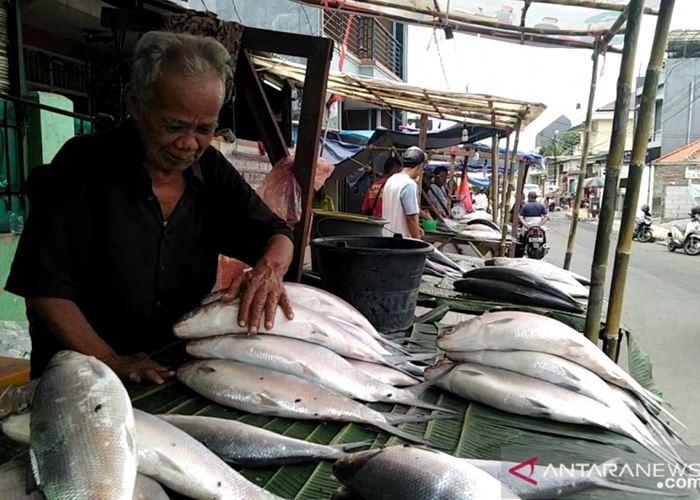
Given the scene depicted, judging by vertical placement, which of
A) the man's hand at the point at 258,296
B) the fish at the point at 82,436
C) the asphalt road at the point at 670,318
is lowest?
the asphalt road at the point at 670,318

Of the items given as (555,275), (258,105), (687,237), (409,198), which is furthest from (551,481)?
(687,237)

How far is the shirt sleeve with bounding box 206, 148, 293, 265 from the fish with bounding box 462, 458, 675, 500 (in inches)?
57.5

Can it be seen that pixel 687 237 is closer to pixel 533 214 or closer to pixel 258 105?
pixel 533 214

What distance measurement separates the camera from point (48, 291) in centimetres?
195

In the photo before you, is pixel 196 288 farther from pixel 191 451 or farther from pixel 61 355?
pixel 191 451

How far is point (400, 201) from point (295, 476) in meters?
5.87

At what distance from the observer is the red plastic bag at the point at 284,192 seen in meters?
3.66

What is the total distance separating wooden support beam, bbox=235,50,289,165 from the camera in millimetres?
3793

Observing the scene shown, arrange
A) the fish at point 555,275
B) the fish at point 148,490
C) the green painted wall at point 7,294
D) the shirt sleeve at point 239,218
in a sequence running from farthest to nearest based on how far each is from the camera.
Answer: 1. the green painted wall at point 7,294
2. the fish at point 555,275
3. the shirt sleeve at point 239,218
4. the fish at point 148,490

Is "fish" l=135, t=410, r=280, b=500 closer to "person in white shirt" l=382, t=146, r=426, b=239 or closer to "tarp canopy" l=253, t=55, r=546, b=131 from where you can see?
"tarp canopy" l=253, t=55, r=546, b=131

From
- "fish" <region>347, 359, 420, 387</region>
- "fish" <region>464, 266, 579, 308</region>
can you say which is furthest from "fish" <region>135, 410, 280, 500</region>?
"fish" <region>464, 266, 579, 308</region>

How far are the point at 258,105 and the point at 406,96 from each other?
4741 mm

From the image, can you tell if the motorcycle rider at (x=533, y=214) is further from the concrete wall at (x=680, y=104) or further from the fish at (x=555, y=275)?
the concrete wall at (x=680, y=104)

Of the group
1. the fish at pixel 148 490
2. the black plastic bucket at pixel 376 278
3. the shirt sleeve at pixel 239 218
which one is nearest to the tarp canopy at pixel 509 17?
the black plastic bucket at pixel 376 278
